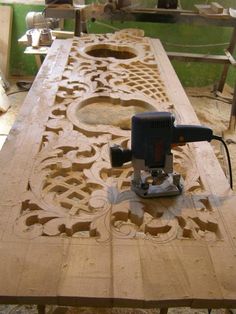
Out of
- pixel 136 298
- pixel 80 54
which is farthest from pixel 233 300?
pixel 80 54

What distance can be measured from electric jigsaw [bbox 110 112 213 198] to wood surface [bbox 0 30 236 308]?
4 cm

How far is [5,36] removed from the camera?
3758mm

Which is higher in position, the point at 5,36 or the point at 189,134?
the point at 189,134

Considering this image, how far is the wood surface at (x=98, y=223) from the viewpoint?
0.73 m

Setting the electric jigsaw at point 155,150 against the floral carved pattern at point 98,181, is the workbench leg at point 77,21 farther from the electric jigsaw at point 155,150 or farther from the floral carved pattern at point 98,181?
the electric jigsaw at point 155,150

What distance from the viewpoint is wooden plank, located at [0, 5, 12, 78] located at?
3701mm

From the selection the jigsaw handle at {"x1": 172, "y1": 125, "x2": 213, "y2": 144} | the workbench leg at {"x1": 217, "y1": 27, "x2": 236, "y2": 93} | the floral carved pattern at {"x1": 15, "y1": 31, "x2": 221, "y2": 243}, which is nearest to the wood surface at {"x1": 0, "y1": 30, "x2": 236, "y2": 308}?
the floral carved pattern at {"x1": 15, "y1": 31, "x2": 221, "y2": 243}

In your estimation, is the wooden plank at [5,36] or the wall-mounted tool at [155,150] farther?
the wooden plank at [5,36]

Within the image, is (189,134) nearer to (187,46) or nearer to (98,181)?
(98,181)

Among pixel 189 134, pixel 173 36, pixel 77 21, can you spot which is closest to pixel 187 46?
pixel 173 36

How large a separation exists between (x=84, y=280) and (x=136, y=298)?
12 cm

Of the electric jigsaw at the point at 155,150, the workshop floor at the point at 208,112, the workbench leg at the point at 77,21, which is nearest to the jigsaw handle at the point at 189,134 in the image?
the electric jigsaw at the point at 155,150

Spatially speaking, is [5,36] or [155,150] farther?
[5,36]

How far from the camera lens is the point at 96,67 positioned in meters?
1.92
